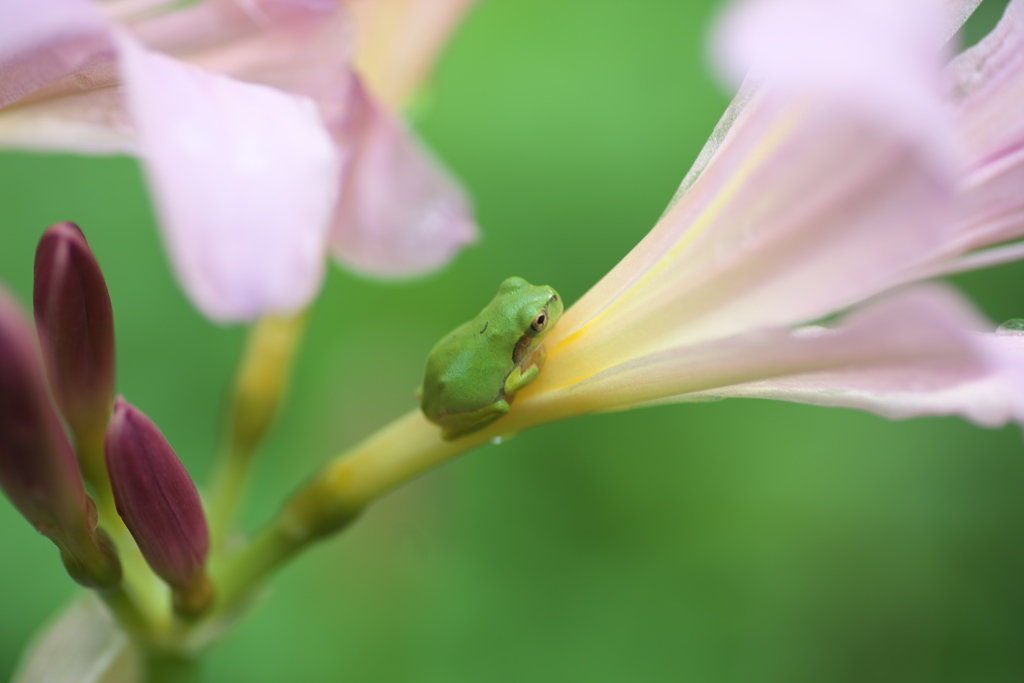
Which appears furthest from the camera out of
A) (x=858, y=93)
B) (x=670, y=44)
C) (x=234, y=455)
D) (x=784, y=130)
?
(x=670, y=44)

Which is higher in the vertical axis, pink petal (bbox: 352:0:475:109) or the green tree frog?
pink petal (bbox: 352:0:475:109)

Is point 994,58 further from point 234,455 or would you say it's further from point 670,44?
point 670,44

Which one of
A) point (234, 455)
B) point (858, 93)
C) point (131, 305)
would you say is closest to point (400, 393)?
point (131, 305)

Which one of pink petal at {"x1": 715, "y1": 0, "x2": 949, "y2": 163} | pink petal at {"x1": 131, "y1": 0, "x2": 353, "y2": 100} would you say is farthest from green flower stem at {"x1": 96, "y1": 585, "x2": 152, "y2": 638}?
pink petal at {"x1": 715, "y1": 0, "x2": 949, "y2": 163}

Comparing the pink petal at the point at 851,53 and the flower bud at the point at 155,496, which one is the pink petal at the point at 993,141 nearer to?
the pink petal at the point at 851,53

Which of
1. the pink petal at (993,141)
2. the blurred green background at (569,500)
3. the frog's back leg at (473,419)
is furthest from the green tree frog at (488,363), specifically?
the blurred green background at (569,500)

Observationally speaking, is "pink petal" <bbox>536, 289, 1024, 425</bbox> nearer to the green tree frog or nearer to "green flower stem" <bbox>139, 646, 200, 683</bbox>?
the green tree frog

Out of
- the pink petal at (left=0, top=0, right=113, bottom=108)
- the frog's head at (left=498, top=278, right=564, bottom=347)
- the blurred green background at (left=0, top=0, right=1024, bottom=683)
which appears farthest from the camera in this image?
the blurred green background at (left=0, top=0, right=1024, bottom=683)

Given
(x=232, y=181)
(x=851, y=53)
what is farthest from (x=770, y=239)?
(x=232, y=181)
